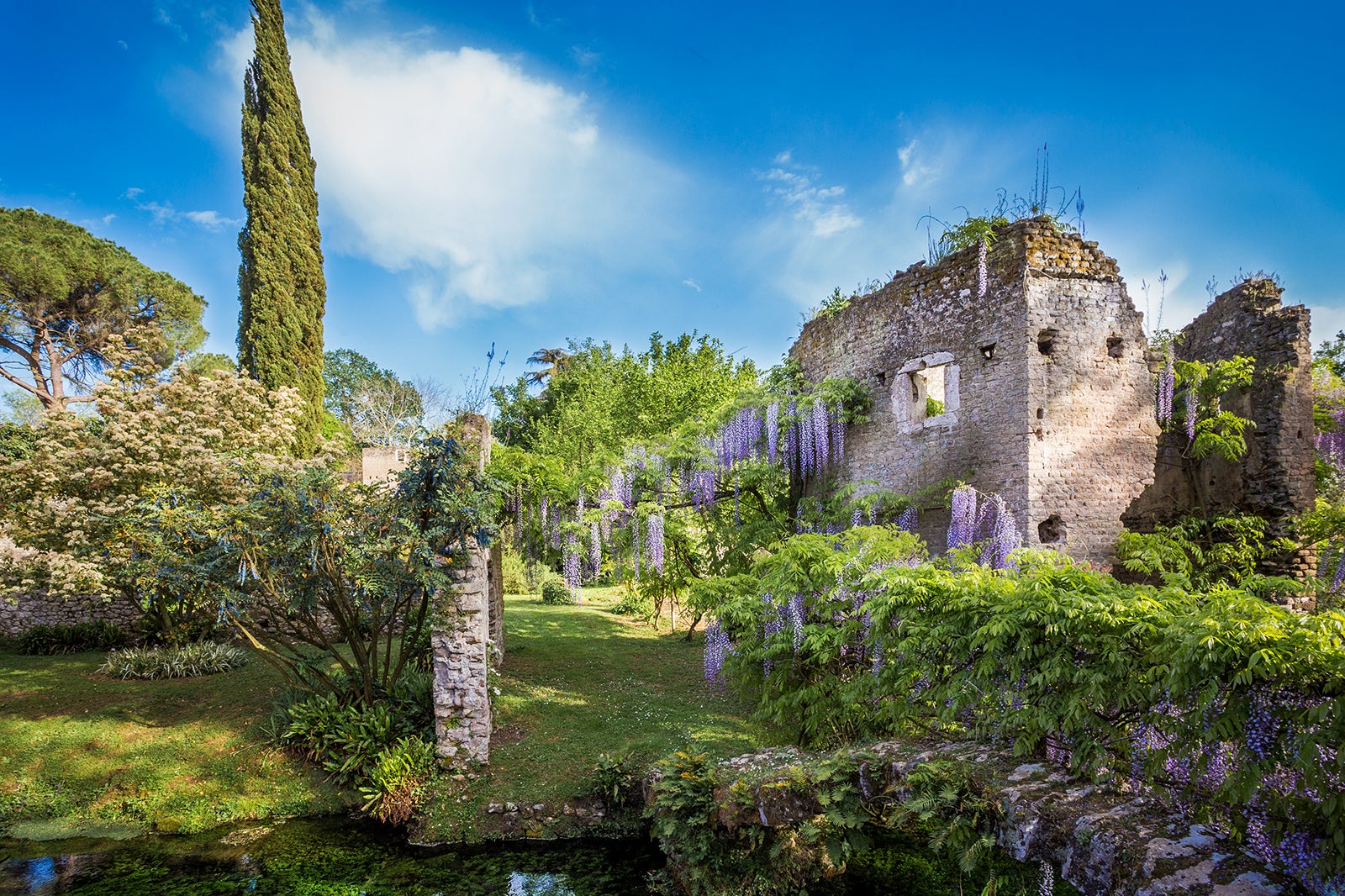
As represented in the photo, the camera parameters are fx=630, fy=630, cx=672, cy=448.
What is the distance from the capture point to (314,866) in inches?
222

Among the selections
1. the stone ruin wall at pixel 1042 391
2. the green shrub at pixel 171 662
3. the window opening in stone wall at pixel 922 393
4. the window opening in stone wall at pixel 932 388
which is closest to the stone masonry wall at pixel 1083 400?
the stone ruin wall at pixel 1042 391

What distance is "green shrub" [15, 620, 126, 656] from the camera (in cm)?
1096

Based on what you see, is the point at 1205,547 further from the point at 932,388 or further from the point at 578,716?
the point at 578,716

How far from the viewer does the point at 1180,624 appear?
9.58ft

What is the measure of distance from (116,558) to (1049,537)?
11484 millimetres

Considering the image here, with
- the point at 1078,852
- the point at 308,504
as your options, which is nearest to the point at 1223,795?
the point at 1078,852

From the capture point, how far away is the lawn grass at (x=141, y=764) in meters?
6.42

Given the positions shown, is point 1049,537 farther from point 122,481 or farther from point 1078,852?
point 122,481

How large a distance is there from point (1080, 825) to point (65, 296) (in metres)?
23.9

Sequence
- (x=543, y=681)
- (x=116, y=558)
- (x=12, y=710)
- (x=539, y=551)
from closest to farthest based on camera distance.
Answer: (x=116, y=558) < (x=12, y=710) < (x=543, y=681) < (x=539, y=551)

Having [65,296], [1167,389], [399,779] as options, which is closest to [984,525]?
[1167,389]

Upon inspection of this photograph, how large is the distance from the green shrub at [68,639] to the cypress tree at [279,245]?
15.2ft

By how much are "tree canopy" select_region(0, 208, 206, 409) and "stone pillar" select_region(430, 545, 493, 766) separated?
46.8ft

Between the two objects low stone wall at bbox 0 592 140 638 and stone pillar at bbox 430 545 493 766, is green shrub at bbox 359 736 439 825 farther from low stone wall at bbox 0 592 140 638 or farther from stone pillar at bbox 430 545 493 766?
low stone wall at bbox 0 592 140 638
